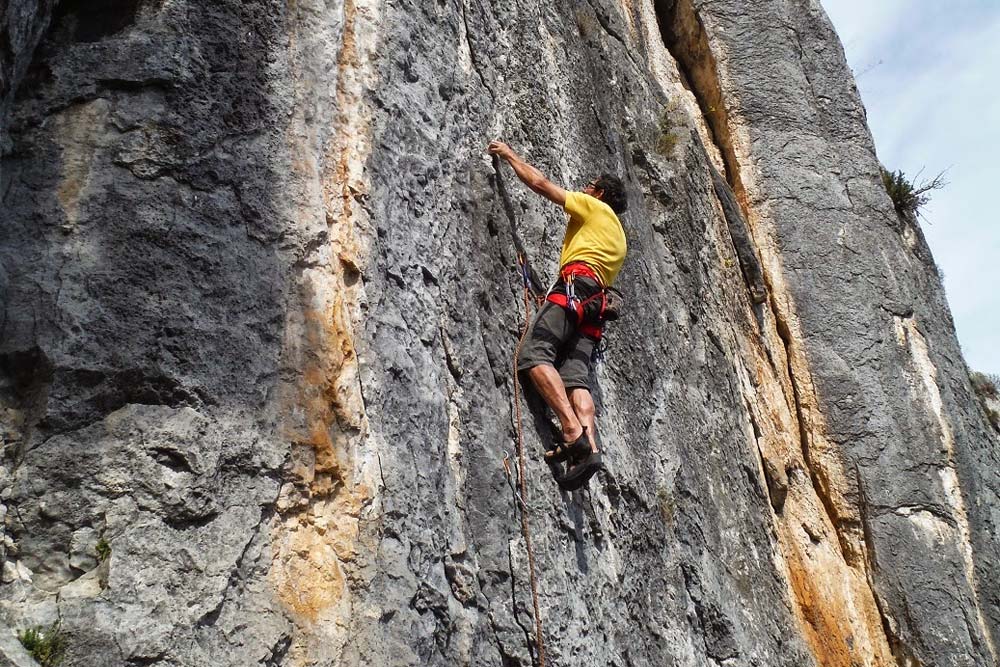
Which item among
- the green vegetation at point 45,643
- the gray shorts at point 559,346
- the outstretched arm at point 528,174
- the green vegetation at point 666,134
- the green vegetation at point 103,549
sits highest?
the green vegetation at point 666,134

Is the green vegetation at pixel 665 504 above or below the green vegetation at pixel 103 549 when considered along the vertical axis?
above

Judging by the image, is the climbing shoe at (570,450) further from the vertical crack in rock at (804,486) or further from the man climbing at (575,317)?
the vertical crack in rock at (804,486)

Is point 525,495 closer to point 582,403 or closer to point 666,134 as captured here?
point 582,403

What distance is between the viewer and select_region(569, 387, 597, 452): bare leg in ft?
20.7

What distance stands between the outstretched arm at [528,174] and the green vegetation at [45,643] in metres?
3.95

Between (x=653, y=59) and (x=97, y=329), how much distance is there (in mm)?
9204

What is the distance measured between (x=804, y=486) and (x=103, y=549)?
7.85 metres

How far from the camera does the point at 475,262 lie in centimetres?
616

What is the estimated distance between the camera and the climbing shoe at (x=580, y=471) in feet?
19.5

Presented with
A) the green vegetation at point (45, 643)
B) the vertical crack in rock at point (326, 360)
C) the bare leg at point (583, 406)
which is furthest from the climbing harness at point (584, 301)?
the green vegetation at point (45, 643)

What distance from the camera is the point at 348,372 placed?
4.75m

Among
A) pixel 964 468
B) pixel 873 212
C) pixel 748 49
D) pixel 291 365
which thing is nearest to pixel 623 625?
pixel 291 365

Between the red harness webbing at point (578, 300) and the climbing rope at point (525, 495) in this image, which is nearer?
the climbing rope at point (525, 495)

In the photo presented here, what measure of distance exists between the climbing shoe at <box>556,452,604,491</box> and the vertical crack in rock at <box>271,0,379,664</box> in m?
1.66
